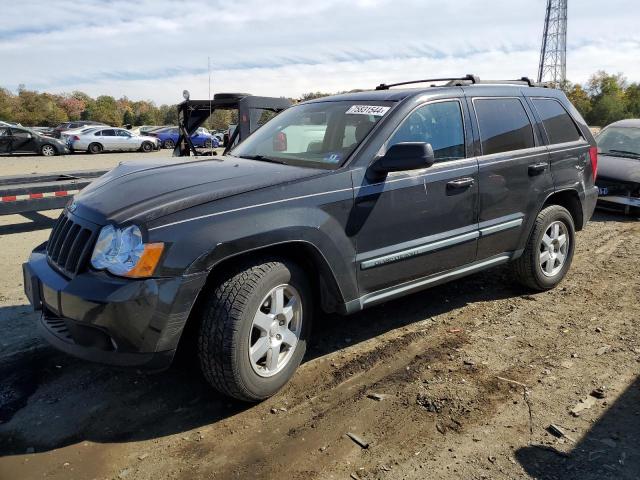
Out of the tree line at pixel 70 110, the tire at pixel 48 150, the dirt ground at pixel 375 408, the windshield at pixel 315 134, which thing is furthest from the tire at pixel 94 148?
the windshield at pixel 315 134

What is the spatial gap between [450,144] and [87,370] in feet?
10.4

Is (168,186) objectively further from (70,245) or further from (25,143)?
(25,143)

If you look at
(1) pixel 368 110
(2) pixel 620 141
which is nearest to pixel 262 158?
(1) pixel 368 110

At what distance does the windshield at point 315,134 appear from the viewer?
3756 mm

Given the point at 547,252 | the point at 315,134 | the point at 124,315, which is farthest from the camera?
the point at 547,252

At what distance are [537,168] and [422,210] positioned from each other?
153cm

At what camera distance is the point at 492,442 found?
2.86 meters

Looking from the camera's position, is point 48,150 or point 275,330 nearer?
point 275,330

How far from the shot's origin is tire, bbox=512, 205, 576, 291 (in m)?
4.86

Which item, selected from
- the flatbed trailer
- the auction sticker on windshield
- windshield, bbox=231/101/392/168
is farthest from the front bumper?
the flatbed trailer

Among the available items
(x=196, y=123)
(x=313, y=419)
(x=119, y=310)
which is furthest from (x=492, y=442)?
(x=196, y=123)

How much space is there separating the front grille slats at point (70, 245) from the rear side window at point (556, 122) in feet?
13.2

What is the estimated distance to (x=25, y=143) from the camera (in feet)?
78.4

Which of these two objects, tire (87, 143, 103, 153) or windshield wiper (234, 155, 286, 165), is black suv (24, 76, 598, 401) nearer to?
windshield wiper (234, 155, 286, 165)
